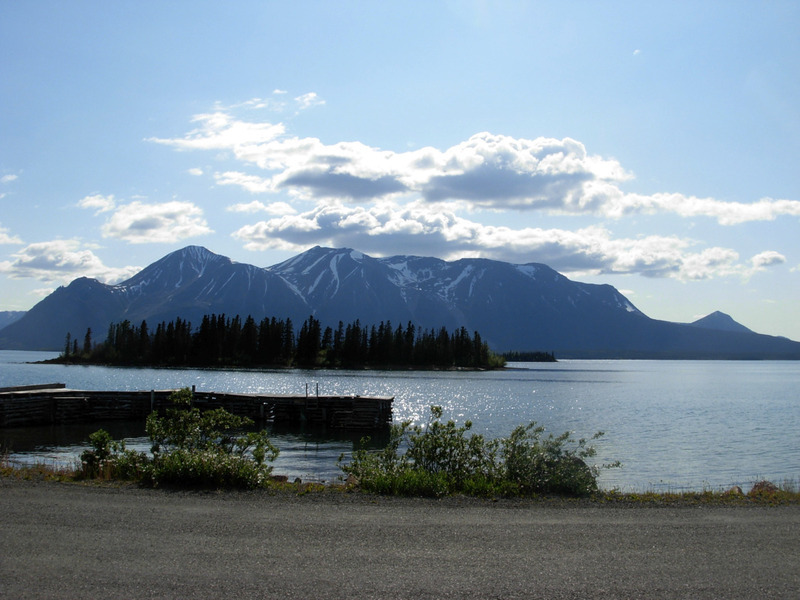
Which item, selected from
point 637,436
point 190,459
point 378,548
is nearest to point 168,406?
point 637,436

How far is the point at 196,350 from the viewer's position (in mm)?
185875

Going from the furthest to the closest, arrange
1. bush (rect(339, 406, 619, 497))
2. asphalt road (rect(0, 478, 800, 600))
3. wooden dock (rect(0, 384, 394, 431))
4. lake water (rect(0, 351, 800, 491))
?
wooden dock (rect(0, 384, 394, 431)), lake water (rect(0, 351, 800, 491)), bush (rect(339, 406, 619, 497)), asphalt road (rect(0, 478, 800, 600))

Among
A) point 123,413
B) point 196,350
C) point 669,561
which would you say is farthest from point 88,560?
point 196,350

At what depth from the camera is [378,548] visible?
10.7 meters

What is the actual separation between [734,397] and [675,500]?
280 ft

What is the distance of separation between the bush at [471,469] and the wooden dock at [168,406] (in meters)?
35.7

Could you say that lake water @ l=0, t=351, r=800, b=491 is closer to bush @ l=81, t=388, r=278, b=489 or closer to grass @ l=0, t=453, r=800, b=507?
grass @ l=0, t=453, r=800, b=507

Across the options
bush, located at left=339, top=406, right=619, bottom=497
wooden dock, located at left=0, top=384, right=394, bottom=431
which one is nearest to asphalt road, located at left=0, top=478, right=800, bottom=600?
bush, located at left=339, top=406, right=619, bottom=497

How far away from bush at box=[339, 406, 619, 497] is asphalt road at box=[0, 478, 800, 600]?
1.30m

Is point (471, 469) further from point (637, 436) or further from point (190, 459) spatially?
point (637, 436)

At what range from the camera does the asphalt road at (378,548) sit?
8961mm

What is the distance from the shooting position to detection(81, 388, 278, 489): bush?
16219mm

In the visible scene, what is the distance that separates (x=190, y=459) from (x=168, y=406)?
156 ft

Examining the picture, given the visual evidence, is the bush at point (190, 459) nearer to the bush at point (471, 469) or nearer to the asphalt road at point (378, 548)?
the asphalt road at point (378, 548)
